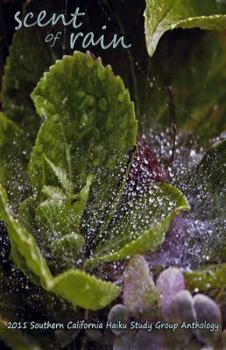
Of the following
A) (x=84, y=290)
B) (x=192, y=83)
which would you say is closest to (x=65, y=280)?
(x=84, y=290)

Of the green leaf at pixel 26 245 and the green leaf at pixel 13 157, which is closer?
the green leaf at pixel 26 245

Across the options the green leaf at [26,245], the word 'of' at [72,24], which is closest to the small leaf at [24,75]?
the word 'of' at [72,24]

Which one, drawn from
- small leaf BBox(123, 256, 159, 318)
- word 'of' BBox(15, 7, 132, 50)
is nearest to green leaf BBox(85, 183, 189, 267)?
small leaf BBox(123, 256, 159, 318)

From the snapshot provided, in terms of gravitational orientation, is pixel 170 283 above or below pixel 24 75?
below

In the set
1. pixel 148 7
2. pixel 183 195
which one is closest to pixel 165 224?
pixel 183 195

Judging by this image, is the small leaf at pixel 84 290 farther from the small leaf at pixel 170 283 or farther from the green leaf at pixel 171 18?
the green leaf at pixel 171 18

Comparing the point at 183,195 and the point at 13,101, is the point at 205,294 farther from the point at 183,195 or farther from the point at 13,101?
the point at 13,101

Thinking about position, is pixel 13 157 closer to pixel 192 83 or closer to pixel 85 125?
pixel 85 125
